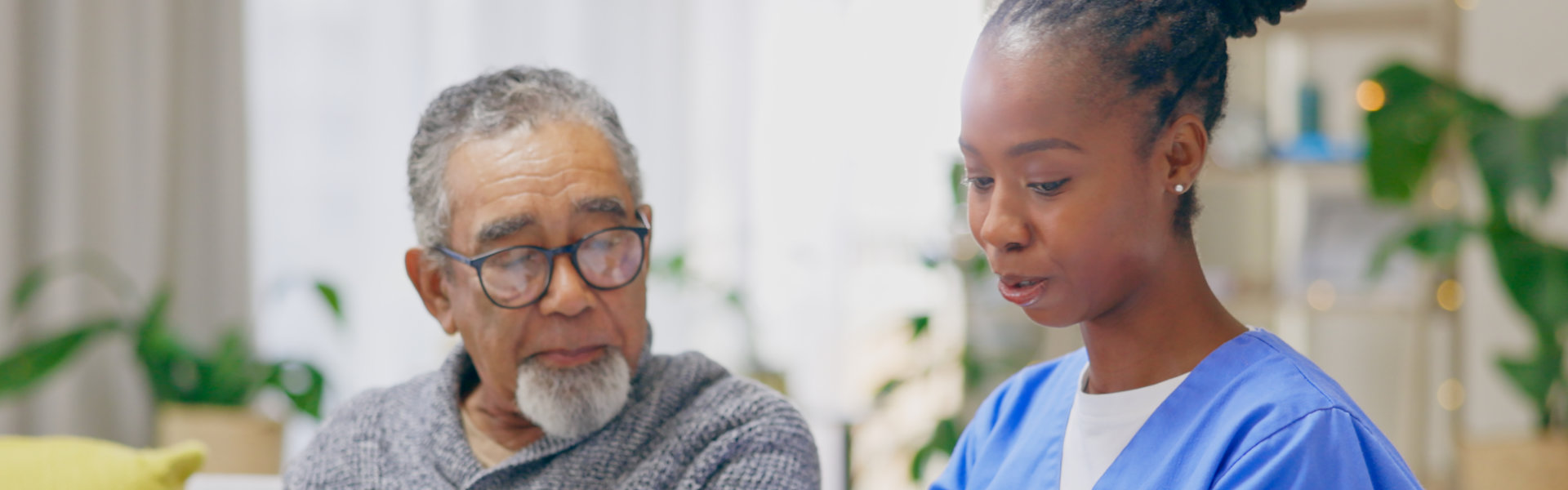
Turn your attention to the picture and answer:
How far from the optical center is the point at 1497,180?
2.13 m

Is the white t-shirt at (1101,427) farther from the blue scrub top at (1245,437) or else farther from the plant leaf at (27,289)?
the plant leaf at (27,289)

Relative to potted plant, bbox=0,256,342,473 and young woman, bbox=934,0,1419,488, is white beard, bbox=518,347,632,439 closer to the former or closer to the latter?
young woman, bbox=934,0,1419,488

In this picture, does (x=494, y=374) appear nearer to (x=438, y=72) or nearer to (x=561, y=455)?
(x=561, y=455)

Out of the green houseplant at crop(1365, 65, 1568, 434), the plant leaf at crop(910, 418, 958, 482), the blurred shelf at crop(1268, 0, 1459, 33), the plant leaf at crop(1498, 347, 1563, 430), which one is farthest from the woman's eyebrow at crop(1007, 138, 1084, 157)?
the blurred shelf at crop(1268, 0, 1459, 33)

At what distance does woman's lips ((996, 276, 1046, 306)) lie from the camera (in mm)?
752

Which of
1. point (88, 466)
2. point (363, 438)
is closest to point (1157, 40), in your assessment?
point (363, 438)

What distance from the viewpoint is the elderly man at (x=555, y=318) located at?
1.12 metres

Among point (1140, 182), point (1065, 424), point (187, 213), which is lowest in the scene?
point (187, 213)

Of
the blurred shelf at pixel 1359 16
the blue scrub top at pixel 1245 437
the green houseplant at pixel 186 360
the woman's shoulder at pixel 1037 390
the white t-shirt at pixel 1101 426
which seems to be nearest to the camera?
the blue scrub top at pixel 1245 437

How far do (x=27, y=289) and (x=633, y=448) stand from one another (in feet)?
5.69

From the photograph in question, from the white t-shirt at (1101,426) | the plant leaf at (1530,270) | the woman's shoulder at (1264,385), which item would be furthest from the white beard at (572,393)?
the plant leaf at (1530,270)

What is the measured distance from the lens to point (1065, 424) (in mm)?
895

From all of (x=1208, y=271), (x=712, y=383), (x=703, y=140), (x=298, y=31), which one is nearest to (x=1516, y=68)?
(x=1208, y=271)

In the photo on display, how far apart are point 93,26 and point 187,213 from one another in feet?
1.62
